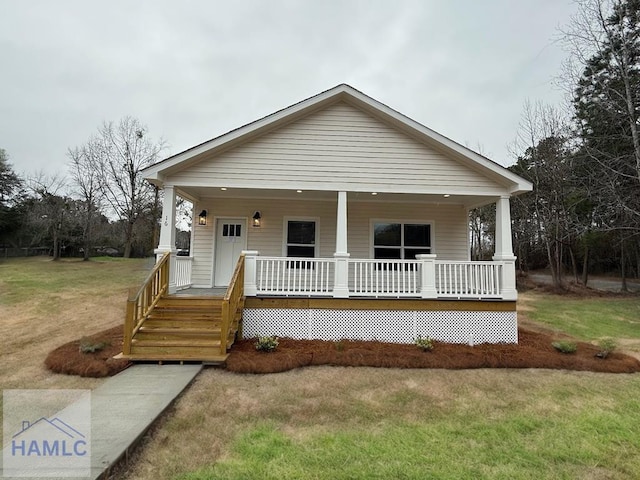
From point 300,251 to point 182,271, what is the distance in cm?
332

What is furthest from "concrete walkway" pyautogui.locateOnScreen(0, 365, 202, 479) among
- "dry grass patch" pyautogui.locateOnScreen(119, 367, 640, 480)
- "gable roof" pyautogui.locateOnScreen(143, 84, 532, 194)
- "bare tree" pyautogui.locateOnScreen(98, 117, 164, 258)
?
"bare tree" pyautogui.locateOnScreen(98, 117, 164, 258)

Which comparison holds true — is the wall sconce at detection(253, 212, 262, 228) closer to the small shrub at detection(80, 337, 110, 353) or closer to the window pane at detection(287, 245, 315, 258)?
the window pane at detection(287, 245, 315, 258)

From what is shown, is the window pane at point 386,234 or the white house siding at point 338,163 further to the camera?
the window pane at point 386,234

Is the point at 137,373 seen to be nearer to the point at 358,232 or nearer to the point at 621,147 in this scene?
the point at 358,232

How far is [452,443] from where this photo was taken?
3.39 meters

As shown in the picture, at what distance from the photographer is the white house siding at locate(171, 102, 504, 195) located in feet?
24.7

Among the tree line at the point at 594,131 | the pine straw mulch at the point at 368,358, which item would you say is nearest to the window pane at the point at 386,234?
the pine straw mulch at the point at 368,358

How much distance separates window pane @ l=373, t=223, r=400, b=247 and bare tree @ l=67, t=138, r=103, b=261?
80.8ft

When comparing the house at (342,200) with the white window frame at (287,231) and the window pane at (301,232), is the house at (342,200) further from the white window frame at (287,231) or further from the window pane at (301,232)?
the window pane at (301,232)

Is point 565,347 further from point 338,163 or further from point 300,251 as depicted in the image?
point 300,251

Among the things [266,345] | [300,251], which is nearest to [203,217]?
[300,251]

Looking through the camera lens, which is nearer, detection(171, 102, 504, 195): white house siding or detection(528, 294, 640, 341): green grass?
detection(171, 102, 504, 195): white house siding

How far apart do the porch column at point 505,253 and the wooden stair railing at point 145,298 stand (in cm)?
767

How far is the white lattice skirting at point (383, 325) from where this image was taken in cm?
714
